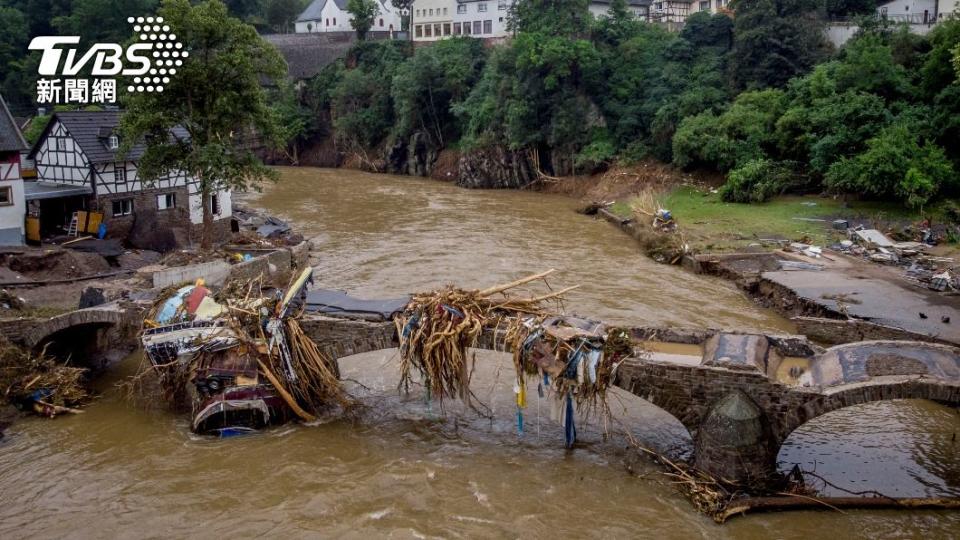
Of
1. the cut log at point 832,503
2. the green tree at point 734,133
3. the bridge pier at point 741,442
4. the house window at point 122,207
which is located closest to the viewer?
the cut log at point 832,503

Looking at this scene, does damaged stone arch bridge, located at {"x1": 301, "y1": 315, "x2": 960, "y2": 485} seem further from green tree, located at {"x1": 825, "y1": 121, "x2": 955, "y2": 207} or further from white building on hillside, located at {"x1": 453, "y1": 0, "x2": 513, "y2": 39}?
white building on hillside, located at {"x1": 453, "y1": 0, "x2": 513, "y2": 39}

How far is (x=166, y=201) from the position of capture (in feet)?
117

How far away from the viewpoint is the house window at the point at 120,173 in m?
33.7

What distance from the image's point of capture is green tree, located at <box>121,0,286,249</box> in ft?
96.9

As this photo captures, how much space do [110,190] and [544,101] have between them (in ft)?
101

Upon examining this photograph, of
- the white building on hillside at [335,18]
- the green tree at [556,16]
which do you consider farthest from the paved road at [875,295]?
the white building on hillside at [335,18]

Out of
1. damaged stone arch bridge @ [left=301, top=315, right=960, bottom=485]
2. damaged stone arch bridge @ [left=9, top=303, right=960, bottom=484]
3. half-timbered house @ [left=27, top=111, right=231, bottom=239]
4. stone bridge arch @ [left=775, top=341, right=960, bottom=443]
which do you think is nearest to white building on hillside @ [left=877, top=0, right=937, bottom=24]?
stone bridge arch @ [left=775, top=341, right=960, bottom=443]

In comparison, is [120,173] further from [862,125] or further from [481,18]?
[481,18]

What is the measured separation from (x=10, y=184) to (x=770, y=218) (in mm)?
32228

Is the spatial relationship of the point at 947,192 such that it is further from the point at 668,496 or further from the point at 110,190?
A: the point at 110,190

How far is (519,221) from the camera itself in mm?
44531

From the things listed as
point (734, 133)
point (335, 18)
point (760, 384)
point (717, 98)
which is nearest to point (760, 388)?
point (760, 384)

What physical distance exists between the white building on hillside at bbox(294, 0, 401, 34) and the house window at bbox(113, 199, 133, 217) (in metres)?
56.5

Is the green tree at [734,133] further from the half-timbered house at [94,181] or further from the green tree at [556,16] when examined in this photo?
the half-timbered house at [94,181]
